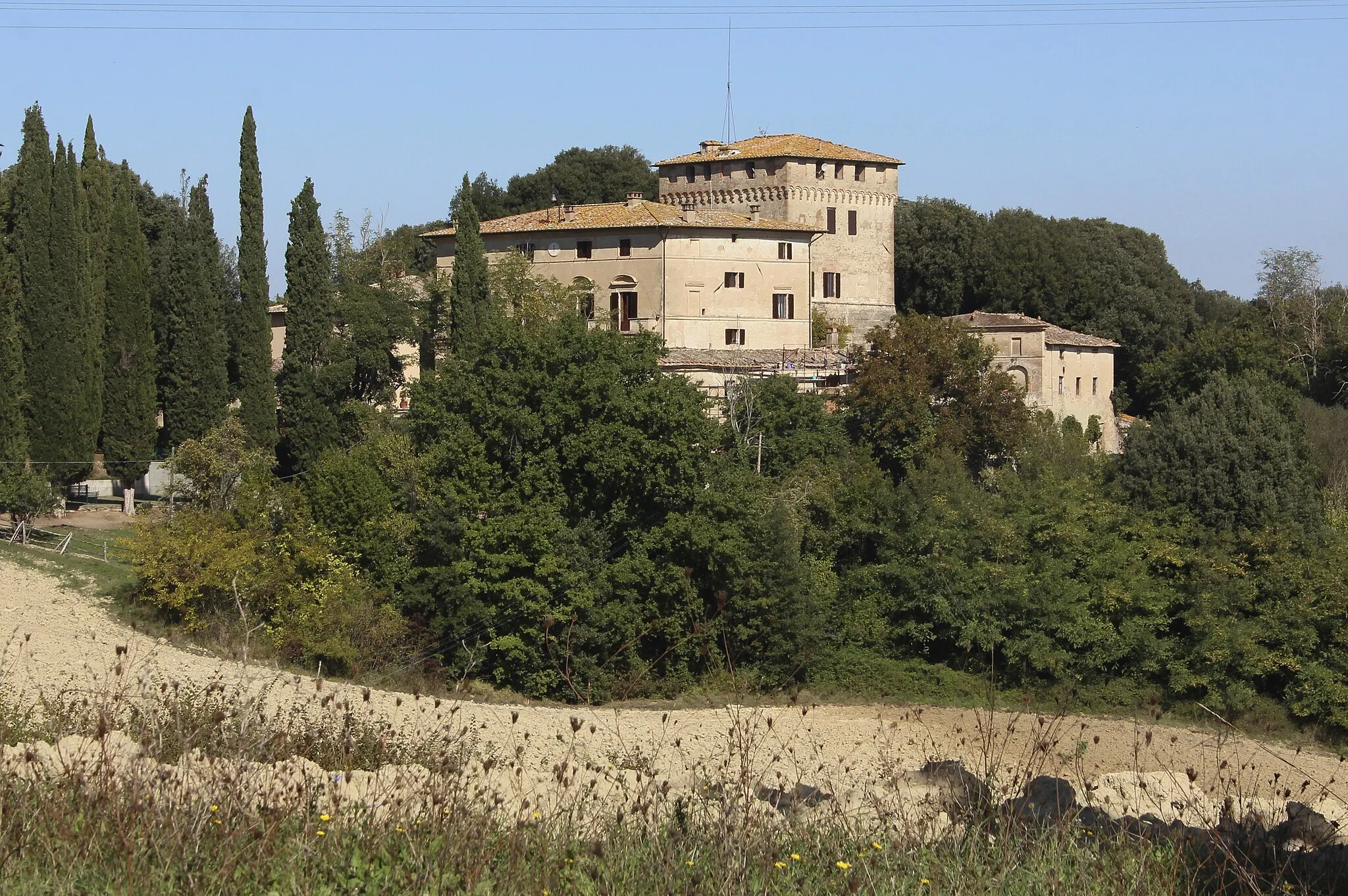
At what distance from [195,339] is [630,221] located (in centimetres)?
1260

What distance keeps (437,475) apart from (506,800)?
20.7 meters

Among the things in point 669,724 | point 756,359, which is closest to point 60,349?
point 756,359

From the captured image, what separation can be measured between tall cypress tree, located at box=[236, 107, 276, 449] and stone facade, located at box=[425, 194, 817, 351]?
6463mm

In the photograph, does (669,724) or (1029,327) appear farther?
(1029,327)

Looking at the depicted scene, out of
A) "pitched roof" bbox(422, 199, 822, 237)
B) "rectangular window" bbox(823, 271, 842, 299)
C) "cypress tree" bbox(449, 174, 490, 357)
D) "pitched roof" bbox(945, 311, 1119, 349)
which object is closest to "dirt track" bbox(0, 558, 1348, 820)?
"cypress tree" bbox(449, 174, 490, 357)

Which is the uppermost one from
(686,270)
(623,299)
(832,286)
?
(686,270)

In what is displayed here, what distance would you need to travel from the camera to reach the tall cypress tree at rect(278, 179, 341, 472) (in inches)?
1478

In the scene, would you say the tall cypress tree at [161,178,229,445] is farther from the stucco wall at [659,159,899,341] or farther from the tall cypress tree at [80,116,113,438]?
the stucco wall at [659,159,899,341]

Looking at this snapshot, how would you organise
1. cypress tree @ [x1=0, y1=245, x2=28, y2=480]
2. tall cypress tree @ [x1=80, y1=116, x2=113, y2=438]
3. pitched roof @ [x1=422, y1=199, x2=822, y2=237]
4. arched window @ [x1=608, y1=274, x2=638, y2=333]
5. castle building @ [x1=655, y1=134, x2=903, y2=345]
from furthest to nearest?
castle building @ [x1=655, y1=134, x2=903, y2=345] < arched window @ [x1=608, y1=274, x2=638, y2=333] < pitched roof @ [x1=422, y1=199, x2=822, y2=237] < tall cypress tree @ [x1=80, y1=116, x2=113, y2=438] < cypress tree @ [x1=0, y1=245, x2=28, y2=480]

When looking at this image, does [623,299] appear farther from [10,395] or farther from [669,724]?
[669,724]

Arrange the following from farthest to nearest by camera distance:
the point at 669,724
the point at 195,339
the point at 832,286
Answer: the point at 832,286, the point at 195,339, the point at 669,724

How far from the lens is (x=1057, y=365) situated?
4588cm

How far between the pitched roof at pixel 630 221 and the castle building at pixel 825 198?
10.8 ft

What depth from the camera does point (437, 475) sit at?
95.2 ft
